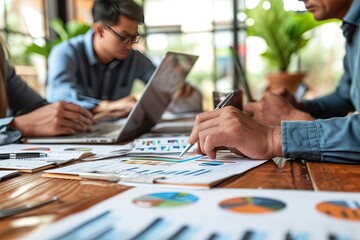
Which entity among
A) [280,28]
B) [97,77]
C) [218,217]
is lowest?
[218,217]

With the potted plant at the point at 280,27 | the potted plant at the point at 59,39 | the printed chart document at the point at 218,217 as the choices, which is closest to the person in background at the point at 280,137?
the printed chart document at the point at 218,217

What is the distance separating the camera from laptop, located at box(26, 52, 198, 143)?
1.02 m

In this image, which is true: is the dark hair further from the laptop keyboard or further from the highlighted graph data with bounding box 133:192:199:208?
the highlighted graph data with bounding box 133:192:199:208

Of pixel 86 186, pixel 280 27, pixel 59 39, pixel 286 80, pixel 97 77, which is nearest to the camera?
pixel 86 186

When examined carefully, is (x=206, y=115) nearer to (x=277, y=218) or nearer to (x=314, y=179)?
(x=314, y=179)

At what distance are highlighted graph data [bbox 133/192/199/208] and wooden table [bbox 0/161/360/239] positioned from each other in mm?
51

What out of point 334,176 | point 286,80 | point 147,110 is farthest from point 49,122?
point 286,80

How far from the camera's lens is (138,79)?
1824 mm

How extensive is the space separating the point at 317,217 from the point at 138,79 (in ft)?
4.90

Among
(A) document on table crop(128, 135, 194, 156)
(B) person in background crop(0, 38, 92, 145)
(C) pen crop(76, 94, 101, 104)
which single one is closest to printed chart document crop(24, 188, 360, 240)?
(A) document on table crop(128, 135, 194, 156)

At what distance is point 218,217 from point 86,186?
22cm

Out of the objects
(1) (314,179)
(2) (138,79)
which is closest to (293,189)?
(1) (314,179)

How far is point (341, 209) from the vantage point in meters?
0.42

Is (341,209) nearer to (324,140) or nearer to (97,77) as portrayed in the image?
(324,140)
